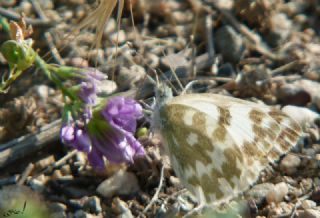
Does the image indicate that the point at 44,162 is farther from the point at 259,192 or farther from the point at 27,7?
the point at 27,7

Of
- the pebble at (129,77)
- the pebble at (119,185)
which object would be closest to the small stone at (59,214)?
the pebble at (119,185)

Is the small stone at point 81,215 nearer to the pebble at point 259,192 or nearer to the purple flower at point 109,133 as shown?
the purple flower at point 109,133

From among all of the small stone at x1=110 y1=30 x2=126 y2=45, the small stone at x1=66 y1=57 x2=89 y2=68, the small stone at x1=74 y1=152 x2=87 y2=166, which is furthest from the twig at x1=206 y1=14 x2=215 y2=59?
the small stone at x1=74 y1=152 x2=87 y2=166

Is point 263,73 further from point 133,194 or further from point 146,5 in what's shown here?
point 133,194

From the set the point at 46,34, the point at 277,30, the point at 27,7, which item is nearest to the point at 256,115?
the point at 277,30

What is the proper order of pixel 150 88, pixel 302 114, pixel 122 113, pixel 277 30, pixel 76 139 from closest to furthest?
pixel 76 139
pixel 122 113
pixel 150 88
pixel 302 114
pixel 277 30

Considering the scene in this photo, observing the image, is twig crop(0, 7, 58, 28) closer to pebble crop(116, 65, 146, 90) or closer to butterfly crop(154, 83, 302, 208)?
pebble crop(116, 65, 146, 90)
